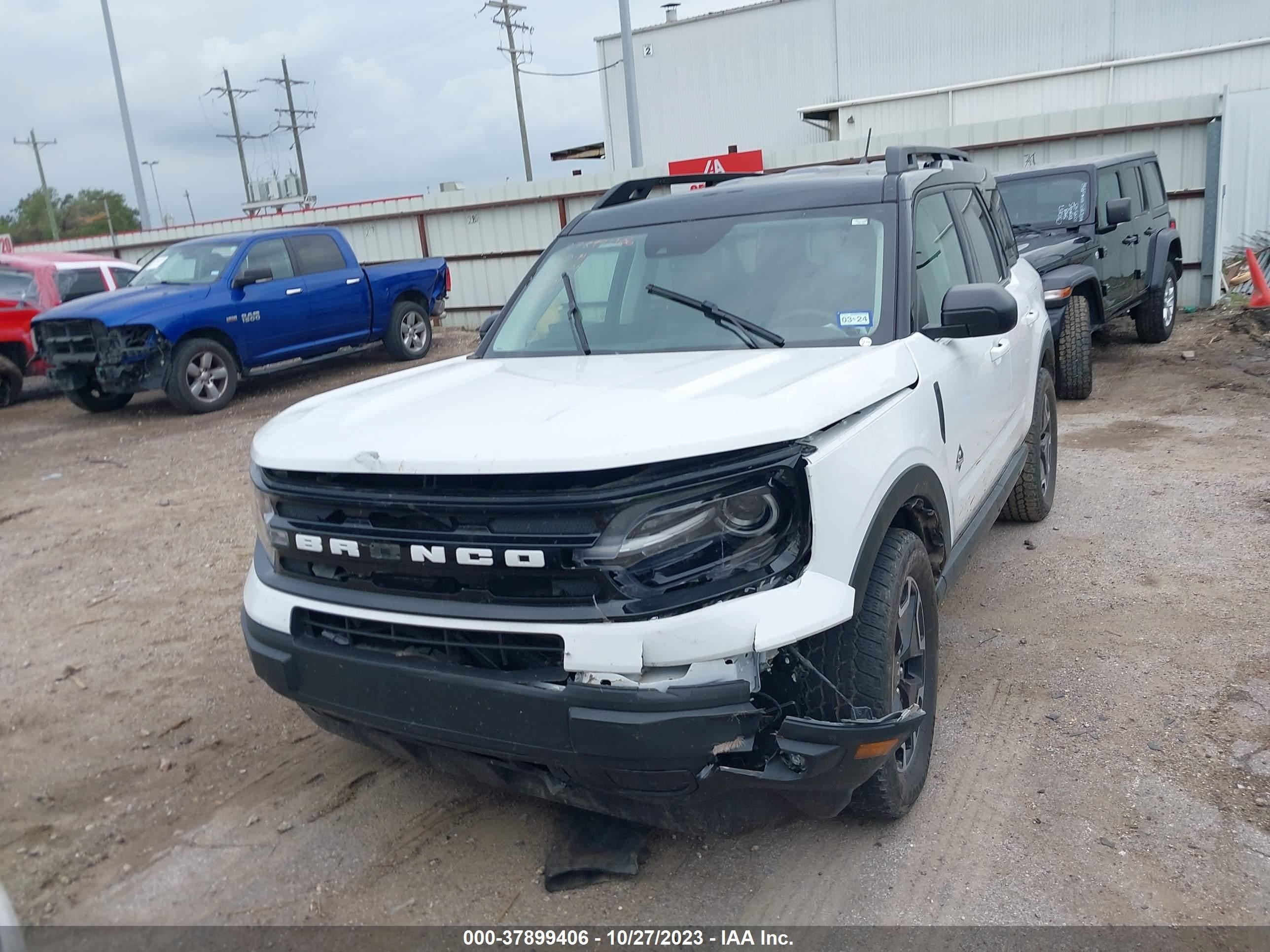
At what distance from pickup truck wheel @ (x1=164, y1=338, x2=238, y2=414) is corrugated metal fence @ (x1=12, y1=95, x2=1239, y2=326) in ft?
20.2

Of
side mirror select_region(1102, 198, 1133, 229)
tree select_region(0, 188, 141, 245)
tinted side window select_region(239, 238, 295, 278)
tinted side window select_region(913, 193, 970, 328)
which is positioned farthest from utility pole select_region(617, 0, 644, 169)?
tree select_region(0, 188, 141, 245)

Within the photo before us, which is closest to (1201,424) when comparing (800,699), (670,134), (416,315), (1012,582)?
(1012,582)

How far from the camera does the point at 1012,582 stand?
4.97 meters

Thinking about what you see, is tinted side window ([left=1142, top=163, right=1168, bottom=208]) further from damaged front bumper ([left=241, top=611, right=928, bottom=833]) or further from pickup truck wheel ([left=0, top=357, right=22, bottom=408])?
pickup truck wheel ([left=0, top=357, right=22, bottom=408])

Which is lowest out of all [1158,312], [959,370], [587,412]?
[1158,312]

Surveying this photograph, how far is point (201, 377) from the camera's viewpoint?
10.8 metres

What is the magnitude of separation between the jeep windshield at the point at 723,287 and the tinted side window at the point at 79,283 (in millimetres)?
11091

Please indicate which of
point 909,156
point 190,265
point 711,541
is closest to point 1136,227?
point 909,156

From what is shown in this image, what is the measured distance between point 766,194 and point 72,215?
82.9 m

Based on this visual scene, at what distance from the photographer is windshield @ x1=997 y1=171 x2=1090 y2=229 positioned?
932 cm

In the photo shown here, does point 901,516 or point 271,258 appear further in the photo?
point 271,258

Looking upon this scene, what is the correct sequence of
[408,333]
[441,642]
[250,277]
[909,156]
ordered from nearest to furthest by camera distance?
[441,642], [909,156], [250,277], [408,333]

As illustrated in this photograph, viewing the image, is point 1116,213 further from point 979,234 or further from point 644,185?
point 644,185

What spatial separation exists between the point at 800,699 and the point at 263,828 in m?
1.87
